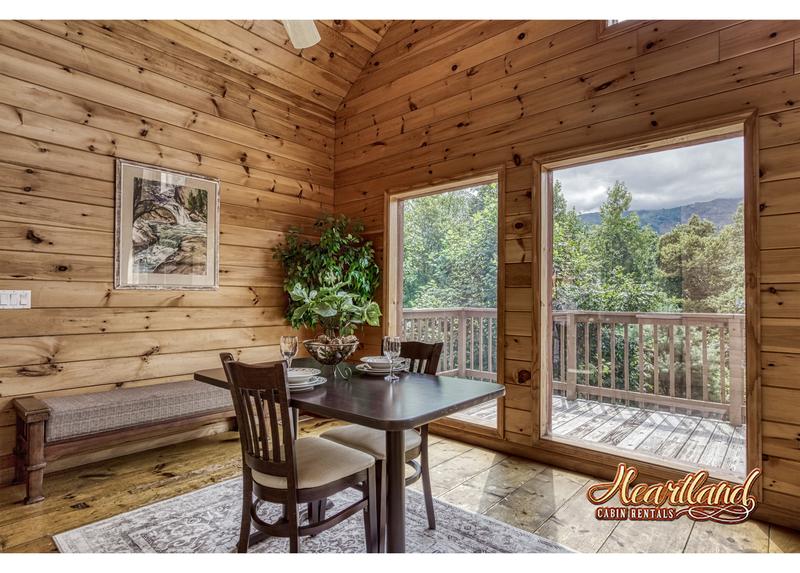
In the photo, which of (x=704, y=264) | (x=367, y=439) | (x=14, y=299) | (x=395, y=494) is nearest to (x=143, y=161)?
(x=14, y=299)

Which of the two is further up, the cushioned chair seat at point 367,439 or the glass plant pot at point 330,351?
the glass plant pot at point 330,351

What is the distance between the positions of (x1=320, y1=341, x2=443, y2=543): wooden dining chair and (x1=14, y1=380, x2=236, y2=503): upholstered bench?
136 cm

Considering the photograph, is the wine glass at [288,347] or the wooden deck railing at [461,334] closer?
the wine glass at [288,347]

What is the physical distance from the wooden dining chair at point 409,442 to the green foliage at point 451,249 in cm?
126

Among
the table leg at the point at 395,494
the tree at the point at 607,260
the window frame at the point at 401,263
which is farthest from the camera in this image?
the window frame at the point at 401,263

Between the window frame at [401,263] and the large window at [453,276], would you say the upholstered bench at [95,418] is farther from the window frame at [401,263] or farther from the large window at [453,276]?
the large window at [453,276]

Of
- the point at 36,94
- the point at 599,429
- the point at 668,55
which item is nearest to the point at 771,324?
the point at 599,429

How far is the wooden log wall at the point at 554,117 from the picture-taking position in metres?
2.35

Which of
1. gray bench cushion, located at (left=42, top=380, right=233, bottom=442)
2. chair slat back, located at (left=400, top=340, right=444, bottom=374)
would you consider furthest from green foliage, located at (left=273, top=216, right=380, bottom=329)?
chair slat back, located at (left=400, top=340, right=444, bottom=374)

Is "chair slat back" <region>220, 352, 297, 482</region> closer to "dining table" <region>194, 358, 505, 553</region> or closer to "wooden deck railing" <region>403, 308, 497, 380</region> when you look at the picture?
"dining table" <region>194, 358, 505, 553</region>

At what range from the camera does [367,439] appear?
85.7 inches

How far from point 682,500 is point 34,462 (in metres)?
3.61

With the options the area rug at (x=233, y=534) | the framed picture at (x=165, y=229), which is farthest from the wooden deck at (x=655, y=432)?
the framed picture at (x=165, y=229)
